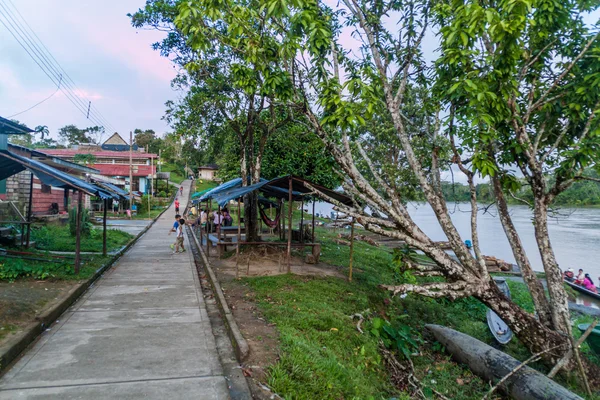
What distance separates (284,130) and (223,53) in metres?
3.62

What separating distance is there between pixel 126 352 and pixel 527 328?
6.00 metres

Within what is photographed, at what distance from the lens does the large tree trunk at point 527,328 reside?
6.30m

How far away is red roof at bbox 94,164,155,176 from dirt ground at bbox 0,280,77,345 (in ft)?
113

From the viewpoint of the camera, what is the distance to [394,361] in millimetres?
6340

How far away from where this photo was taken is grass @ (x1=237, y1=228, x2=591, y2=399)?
14.6 ft

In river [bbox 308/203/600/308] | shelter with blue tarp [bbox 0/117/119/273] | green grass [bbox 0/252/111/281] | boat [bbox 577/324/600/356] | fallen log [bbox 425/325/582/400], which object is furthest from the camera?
river [bbox 308/203/600/308]

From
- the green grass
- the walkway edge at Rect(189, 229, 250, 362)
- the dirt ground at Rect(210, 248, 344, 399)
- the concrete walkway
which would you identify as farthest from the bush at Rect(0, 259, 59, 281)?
the dirt ground at Rect(210, 248, 344, 399)

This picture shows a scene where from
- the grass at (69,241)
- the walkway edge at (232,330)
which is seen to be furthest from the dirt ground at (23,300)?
the grass at (69,241)

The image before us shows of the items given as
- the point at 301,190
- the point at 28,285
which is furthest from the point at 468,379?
the point at 28,285

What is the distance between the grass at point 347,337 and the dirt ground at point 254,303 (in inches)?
5.4

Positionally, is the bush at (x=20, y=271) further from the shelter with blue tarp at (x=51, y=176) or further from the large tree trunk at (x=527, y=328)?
the large tree trunk at (x=527, y=328)

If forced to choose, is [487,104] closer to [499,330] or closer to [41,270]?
[499,330]

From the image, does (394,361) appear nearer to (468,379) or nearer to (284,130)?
(468,379)

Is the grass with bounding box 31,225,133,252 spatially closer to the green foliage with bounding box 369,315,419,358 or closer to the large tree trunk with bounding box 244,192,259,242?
the large tree trunk with bounding box 244,192,259,242
